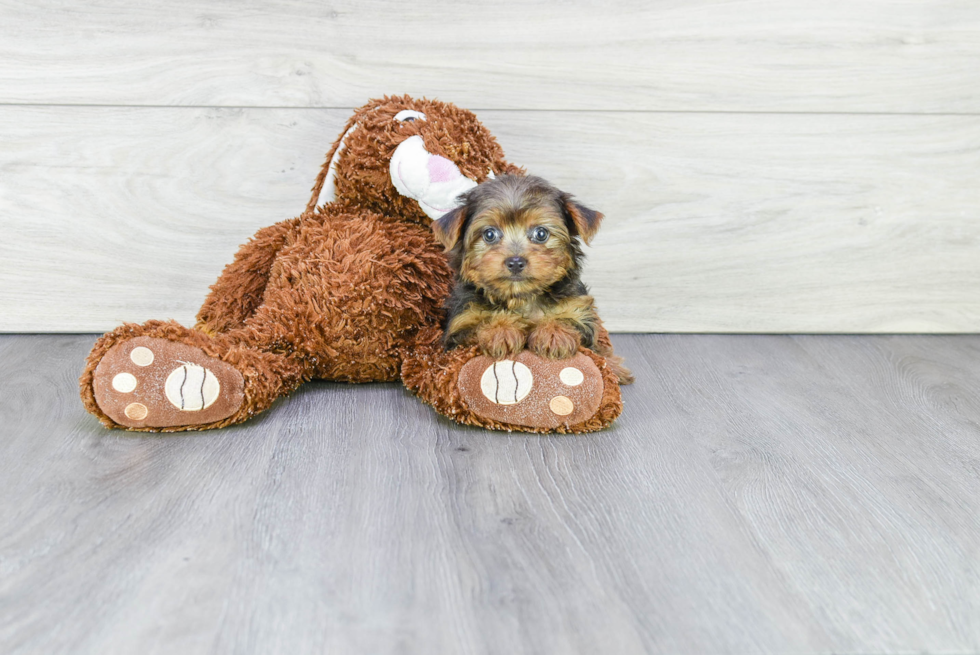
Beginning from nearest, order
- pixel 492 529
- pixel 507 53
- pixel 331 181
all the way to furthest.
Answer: pixel 492 529, pixel 331 181, pixel 507 53

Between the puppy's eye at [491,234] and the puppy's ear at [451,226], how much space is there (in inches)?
2.3

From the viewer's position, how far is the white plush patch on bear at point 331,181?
2.04 meters

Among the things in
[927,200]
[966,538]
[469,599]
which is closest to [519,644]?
[469,599]

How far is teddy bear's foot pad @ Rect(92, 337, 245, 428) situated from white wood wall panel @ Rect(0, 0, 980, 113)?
955 mm

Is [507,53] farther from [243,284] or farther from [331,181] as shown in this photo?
[243,284]

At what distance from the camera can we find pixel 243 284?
208 centimetres

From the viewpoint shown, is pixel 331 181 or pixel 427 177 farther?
pixel 331 181

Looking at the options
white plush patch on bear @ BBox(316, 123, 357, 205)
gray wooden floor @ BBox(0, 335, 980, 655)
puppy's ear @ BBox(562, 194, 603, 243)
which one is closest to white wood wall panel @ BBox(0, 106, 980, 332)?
white plush patch on bear @ BBox(316, 123, 357, 205)

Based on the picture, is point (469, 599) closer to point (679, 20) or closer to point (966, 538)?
point (966, 538)

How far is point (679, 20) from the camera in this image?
232 cm

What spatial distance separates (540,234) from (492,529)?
0.62 m

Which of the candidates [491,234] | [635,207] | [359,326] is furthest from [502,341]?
[635,207]

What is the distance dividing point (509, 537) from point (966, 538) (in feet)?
2.42

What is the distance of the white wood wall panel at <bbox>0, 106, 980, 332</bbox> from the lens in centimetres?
233
